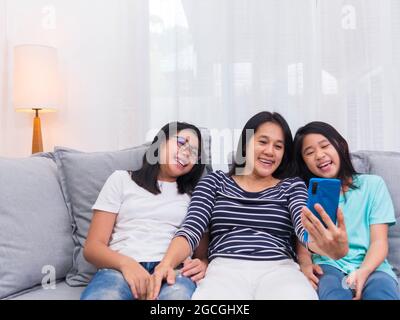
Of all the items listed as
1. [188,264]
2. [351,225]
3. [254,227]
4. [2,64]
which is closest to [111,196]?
[188,264]

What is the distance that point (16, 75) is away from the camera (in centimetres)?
199

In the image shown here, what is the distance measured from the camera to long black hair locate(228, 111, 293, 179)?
1473mm

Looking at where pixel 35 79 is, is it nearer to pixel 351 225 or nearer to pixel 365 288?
pixel 351 225

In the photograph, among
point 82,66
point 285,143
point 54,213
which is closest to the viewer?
point 54,213

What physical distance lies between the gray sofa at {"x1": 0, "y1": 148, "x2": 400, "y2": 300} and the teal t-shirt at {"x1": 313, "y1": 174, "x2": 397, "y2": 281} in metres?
0.12

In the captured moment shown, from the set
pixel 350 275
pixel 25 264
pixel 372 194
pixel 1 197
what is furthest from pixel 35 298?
pixel 372 194

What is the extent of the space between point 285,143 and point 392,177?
37cm

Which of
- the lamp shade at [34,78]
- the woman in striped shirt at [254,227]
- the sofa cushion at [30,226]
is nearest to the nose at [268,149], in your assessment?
the woman in striped shirt at [254,227]

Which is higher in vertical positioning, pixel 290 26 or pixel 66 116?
pixel 290 26

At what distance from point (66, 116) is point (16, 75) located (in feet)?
1.02

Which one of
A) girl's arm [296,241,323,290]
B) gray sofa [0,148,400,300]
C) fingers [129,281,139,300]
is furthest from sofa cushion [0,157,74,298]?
girl's arm [296,241,323,290]

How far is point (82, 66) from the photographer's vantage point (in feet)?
7.13

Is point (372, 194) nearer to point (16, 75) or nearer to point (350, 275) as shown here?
point (350, 275)

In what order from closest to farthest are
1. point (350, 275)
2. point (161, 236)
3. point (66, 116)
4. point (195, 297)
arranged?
point (195, 297) → point (350, 275) → point (161, 236) → point (66, 116)
